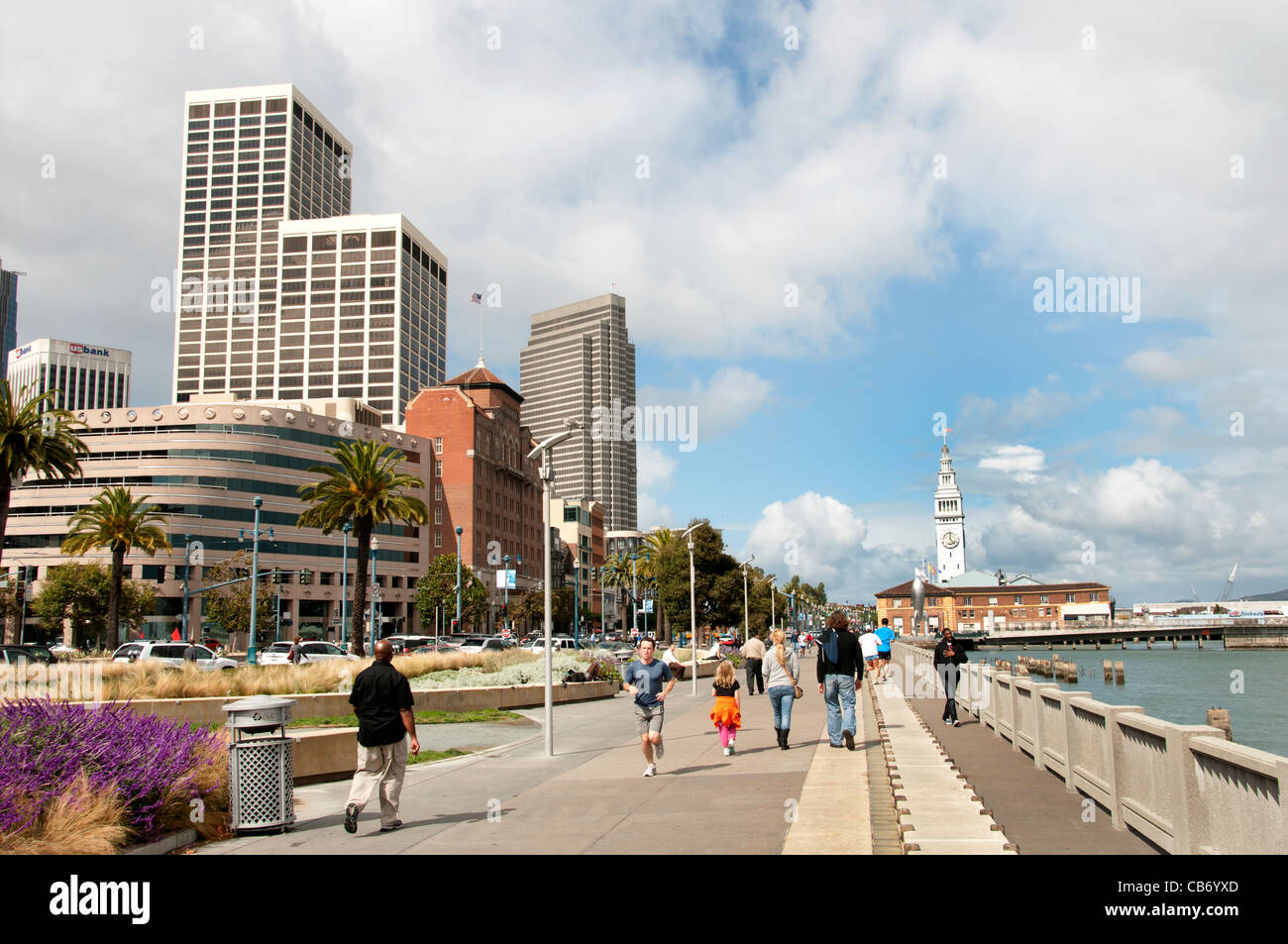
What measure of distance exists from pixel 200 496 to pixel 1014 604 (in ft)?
428

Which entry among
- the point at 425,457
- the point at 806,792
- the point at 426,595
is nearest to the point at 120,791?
the point at 806,792

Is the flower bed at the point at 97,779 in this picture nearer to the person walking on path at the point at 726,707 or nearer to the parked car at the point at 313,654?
the person walking on path at the point at 726,707

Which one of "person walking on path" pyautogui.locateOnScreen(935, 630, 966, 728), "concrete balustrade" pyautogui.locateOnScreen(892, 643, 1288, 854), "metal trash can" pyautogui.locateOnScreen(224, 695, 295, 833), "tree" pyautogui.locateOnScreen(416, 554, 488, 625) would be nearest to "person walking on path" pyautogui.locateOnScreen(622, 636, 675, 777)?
"concrete balustrade" pyautogui.locateOnScreen(892, 643, 1288, 854)

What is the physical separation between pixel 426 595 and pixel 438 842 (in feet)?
291

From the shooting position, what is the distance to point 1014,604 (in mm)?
167250

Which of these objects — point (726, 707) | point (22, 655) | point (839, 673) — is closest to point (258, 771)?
point (726, 707)

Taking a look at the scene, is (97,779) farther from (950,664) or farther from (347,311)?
(347,311)

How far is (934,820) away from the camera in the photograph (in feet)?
28.6

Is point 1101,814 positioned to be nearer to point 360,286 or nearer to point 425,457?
point 425,457

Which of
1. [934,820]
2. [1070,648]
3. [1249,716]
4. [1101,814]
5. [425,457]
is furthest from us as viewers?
[1070,648]

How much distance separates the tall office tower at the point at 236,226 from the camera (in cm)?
16750

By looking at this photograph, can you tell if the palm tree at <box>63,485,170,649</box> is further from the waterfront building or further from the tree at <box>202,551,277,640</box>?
the waterfront building

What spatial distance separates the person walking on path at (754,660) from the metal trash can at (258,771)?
1585 centimetres

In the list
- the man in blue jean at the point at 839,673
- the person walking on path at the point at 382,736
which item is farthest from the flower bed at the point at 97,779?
the man in blue jean at the point at 839,673
